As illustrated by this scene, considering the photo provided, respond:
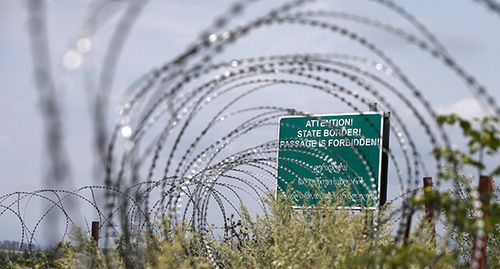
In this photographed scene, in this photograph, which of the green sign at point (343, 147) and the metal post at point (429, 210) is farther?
the green sign at point (343, 147)

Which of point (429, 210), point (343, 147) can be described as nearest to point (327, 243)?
point (429, 210)

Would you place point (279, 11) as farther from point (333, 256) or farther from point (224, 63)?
point (333, 256)

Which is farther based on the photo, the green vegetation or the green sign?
the green sign

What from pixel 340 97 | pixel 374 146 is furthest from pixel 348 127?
pixel 340 97

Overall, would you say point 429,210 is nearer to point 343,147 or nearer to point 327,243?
point 327,243

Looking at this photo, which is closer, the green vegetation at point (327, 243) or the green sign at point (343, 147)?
the green vegetation at point (327, 243)

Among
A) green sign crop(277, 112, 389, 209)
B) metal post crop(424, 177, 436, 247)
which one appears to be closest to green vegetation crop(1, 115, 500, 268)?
metal post crop(424, 177, 436, 247)

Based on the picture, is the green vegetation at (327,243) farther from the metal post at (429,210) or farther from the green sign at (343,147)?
the green sign at (343,147)

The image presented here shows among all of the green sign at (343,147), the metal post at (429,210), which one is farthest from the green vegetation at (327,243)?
the green sign at (343,147)

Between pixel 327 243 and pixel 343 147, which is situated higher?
pixel 343 147

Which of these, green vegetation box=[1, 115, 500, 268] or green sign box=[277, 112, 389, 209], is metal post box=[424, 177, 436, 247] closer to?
green vegetation box=[1, 115, 500, 268]

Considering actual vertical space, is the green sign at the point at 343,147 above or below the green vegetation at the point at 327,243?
above

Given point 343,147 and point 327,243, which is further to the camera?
point 343,147

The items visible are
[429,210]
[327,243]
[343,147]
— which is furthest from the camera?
[343,147]
